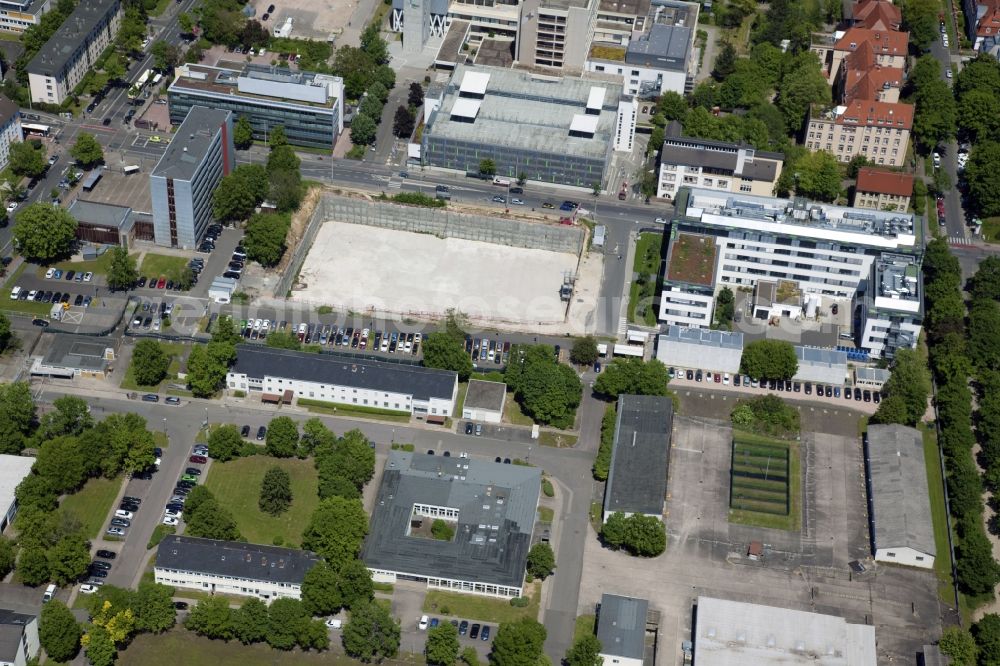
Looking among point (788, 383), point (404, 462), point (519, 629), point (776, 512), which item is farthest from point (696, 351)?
point (519, 629)

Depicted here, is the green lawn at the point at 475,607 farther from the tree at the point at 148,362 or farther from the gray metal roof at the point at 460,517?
the tree at the point at 148,362

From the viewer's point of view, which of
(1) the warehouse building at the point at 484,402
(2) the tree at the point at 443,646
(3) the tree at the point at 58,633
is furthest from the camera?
(1) the warehouse building at the point at 484,402

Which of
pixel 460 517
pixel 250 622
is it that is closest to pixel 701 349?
pixel 460 517

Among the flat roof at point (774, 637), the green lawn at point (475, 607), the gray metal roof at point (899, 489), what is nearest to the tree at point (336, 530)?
the green lawn at point (475, 607)

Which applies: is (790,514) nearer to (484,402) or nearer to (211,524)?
(484,402)

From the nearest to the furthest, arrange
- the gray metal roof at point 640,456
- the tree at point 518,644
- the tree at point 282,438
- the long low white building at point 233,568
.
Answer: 1. the tree at point 518,644
2. the long low white building at point 233,568
3. the gray metal roof at point 640,456
4. the tree at point 282,438
